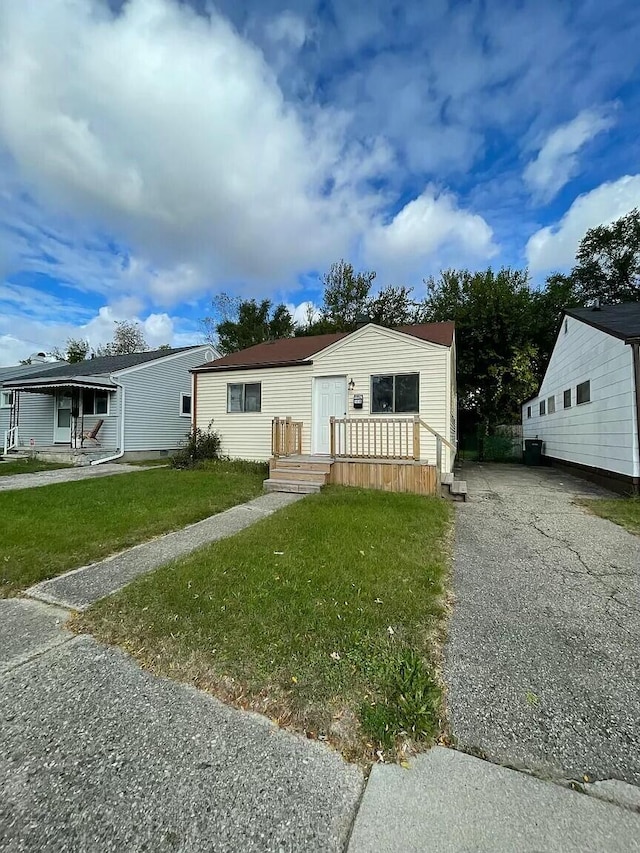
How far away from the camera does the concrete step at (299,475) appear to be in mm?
8609

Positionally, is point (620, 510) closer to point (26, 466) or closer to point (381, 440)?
point (381, 440)

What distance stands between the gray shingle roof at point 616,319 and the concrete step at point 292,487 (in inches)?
285

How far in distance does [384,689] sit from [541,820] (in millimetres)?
836

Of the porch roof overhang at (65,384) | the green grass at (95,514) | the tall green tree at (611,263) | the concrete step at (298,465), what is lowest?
the green grass at (95,514)

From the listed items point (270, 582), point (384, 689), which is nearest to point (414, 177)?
point (270, 582)

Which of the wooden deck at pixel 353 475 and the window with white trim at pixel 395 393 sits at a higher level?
the window with white trim at pixel 395 393

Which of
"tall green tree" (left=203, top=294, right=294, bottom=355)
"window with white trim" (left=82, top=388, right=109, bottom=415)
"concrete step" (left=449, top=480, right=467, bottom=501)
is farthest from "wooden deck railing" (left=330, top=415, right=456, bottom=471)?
"tall green tree" (left=203, top=294, right=294, bottom=355)

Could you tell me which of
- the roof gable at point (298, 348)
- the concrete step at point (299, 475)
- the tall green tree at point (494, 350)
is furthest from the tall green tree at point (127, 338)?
the concrete step at point (299, 475)

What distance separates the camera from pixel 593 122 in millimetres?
10250

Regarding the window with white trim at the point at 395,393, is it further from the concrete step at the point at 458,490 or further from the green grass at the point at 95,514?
the green grass at the point at 95,514

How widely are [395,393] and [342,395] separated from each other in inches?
57.7

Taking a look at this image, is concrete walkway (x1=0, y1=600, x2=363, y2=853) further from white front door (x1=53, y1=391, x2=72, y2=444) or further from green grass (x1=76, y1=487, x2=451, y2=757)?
white front door (x1=53, y1=391, x2=72, y2=444)

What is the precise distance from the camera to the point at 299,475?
28.7ft

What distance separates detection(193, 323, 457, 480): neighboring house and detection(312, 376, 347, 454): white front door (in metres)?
0.03
